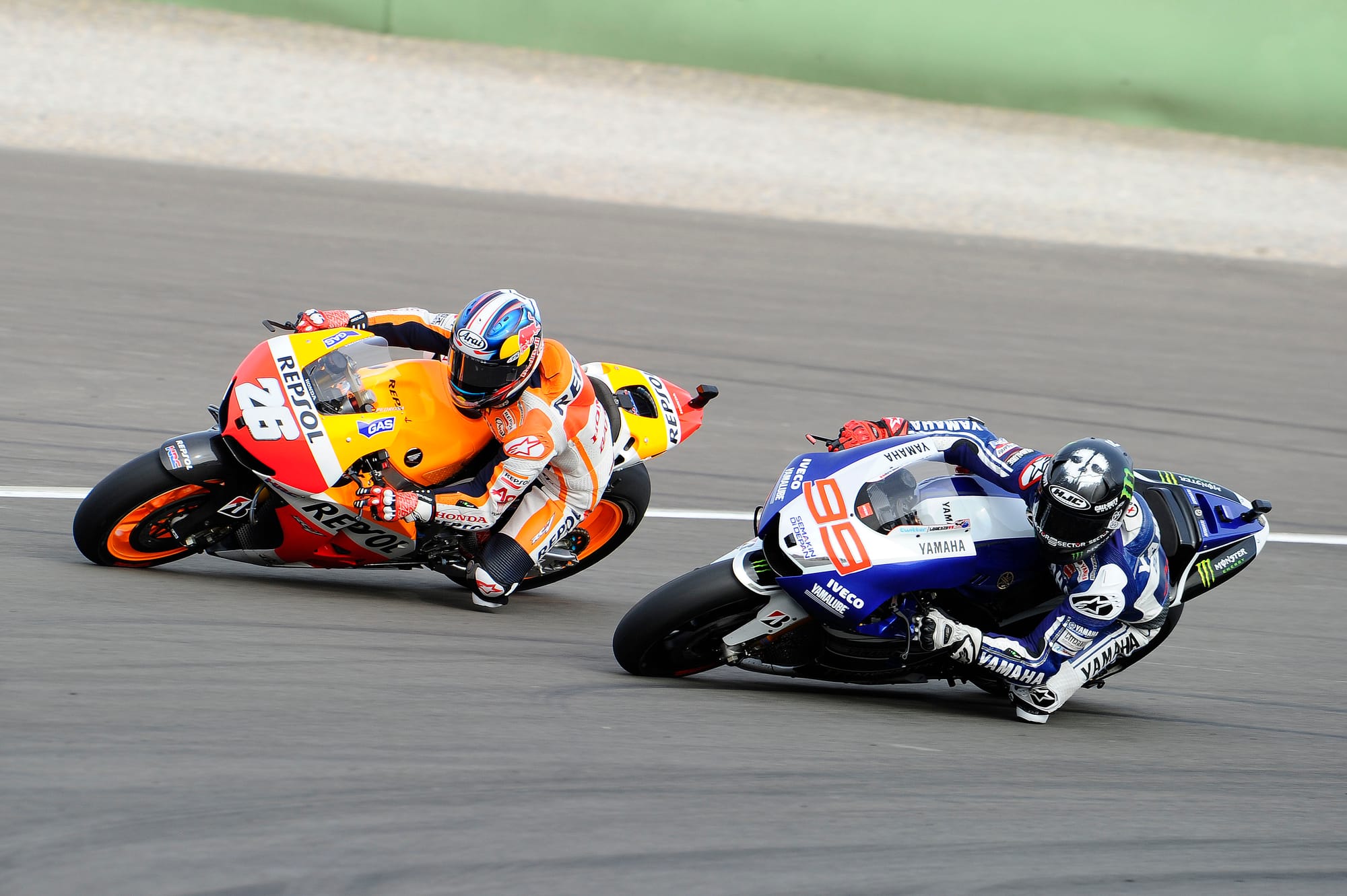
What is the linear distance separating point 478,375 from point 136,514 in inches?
54.2

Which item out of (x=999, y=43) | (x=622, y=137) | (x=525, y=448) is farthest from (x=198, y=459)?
(x=999, y=43)

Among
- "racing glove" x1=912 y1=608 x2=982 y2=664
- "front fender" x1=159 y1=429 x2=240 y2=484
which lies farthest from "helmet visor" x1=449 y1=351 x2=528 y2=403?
"racing glove" x1=912 y1=608 x2=982 y2=664

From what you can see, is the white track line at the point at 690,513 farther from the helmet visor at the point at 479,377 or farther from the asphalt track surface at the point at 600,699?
the helmet visor at the point at 479,377

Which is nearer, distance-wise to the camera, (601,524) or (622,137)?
(601,524)

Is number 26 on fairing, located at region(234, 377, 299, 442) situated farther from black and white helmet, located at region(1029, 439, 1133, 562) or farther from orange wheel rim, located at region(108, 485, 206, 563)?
black and white helmet, located at region(1029, 439, 1133, 562)

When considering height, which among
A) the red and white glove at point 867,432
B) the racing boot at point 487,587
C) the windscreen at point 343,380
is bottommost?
the racing boot at point 487,587

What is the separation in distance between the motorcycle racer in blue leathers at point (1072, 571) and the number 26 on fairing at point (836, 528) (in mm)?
306

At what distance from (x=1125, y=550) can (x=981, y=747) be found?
2.76 feet

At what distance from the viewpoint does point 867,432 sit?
598 cm

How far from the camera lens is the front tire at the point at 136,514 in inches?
234

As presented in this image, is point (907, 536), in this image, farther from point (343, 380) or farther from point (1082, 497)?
point (343, 380)

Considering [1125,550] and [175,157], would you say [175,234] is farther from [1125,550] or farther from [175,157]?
[1125,550]

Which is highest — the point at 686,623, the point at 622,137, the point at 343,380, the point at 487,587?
the point at 343,380

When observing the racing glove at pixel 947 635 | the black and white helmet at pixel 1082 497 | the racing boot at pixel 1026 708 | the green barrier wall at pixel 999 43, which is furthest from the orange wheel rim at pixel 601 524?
the green barrier wall at pixel 999 43
